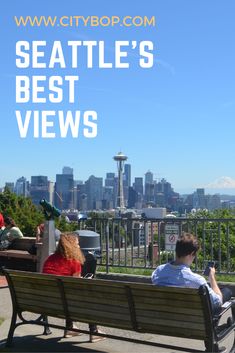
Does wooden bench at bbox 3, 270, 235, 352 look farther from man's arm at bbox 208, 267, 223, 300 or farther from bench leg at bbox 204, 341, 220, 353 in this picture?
man's arm at bbox 208, 267, 223, 300

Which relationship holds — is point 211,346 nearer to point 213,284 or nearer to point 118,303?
point 213,284

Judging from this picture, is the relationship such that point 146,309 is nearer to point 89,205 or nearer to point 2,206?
point 2,206

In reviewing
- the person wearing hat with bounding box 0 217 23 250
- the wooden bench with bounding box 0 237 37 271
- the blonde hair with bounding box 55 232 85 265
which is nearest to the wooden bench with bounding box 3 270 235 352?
the blonde hair with bounding box 55 232 85 265

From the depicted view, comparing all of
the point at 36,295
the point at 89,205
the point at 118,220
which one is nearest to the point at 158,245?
the point at 118,220

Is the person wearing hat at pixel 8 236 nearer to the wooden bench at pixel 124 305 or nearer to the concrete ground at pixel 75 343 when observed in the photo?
the concrete ground at pixel 75 343

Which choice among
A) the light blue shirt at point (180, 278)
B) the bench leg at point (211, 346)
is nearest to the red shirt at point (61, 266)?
the light blue shirt at point (180, 278)
